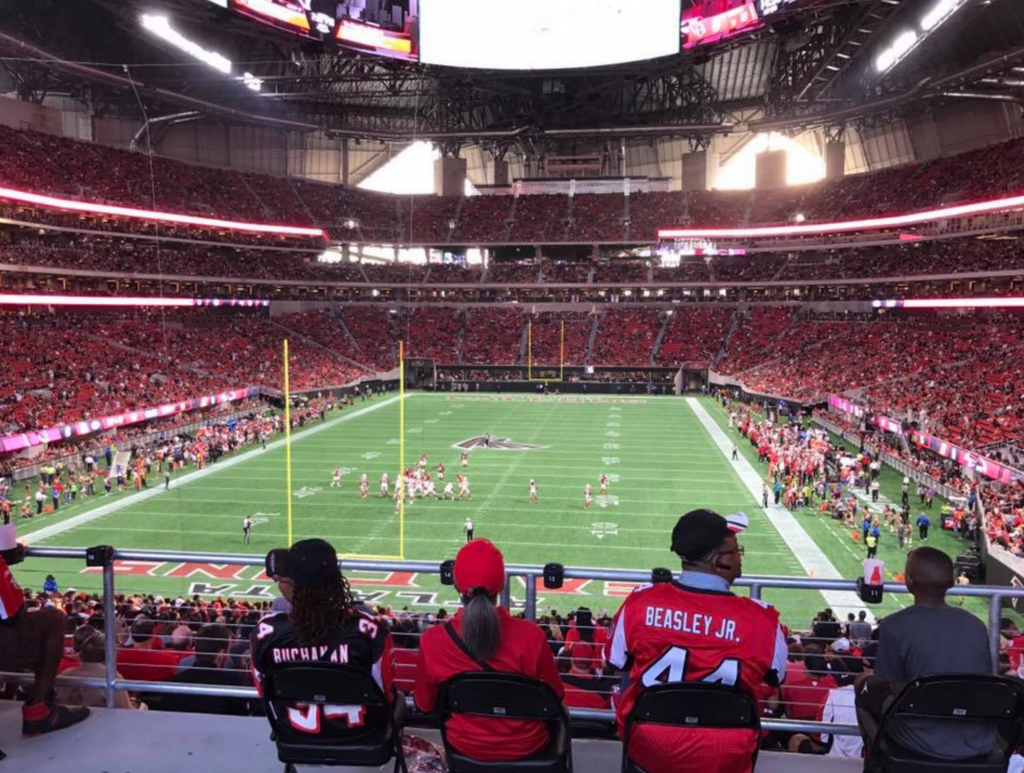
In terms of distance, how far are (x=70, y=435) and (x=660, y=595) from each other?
105ft

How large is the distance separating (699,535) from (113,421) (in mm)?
33649

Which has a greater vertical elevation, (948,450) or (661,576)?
(661,576)

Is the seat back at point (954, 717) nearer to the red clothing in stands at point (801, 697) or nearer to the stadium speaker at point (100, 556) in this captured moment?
the red clothing in stands at point (801, 697)

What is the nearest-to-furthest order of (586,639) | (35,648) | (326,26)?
1. (35,648)
2. (586,639)
3. (326,26)

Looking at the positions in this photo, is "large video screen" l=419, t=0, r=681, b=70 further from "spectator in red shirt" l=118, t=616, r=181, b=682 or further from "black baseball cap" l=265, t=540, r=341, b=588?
"black baseball cap" l=265, t=540, r=341, b=588

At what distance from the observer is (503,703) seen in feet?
9.82

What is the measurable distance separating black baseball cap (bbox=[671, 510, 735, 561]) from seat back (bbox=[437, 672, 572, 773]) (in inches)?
29.9

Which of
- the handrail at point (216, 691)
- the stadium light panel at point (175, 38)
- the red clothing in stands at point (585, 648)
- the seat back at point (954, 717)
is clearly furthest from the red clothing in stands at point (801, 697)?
the stadium light panel at point (175, 38)

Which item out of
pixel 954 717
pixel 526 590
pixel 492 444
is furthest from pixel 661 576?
pixel 492 444

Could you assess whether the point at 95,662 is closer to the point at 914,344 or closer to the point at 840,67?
the point at 914,344

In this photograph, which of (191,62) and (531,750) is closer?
(531,750)

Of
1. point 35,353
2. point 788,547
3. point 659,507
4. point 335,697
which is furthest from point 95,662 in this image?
point 35,353

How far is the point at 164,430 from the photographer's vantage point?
33094 mm

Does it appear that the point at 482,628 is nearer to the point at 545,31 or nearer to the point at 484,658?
the point at 484,658
